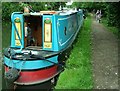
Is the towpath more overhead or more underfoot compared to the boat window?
more underfoot

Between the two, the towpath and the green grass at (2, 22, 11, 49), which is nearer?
the towpath

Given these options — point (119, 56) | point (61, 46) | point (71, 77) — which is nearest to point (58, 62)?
point (61, 46)

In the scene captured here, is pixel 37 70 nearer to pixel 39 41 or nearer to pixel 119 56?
pixel 39 41

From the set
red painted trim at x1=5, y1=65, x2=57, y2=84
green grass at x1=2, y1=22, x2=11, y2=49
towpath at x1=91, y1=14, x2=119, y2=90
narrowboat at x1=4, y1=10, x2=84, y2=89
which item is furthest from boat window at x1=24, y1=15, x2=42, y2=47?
green grass at x1=2, y1=22, x2=11, y2=49

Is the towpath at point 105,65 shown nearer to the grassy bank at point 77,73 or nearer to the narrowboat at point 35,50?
the grassy bank at point 77,73

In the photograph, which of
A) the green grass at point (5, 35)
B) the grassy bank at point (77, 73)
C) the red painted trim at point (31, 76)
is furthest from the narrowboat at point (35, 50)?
the green grass at point (5, 35)

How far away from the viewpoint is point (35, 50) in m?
9.76

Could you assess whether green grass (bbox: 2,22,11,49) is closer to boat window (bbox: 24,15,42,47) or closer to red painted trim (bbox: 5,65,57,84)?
boat window (bbox: 24,15,42,47)

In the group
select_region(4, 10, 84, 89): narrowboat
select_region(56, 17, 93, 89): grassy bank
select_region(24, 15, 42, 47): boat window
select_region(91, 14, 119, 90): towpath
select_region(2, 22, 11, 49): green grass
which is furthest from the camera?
select_region(2, 22, 11, 49): green grass

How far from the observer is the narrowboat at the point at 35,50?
8656mm

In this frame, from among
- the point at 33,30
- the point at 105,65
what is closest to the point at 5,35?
the point at 33,30

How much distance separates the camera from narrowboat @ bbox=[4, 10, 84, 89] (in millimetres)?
8656

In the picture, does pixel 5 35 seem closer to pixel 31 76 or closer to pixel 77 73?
pixel 31 76

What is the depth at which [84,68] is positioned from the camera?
9023 millimetres
